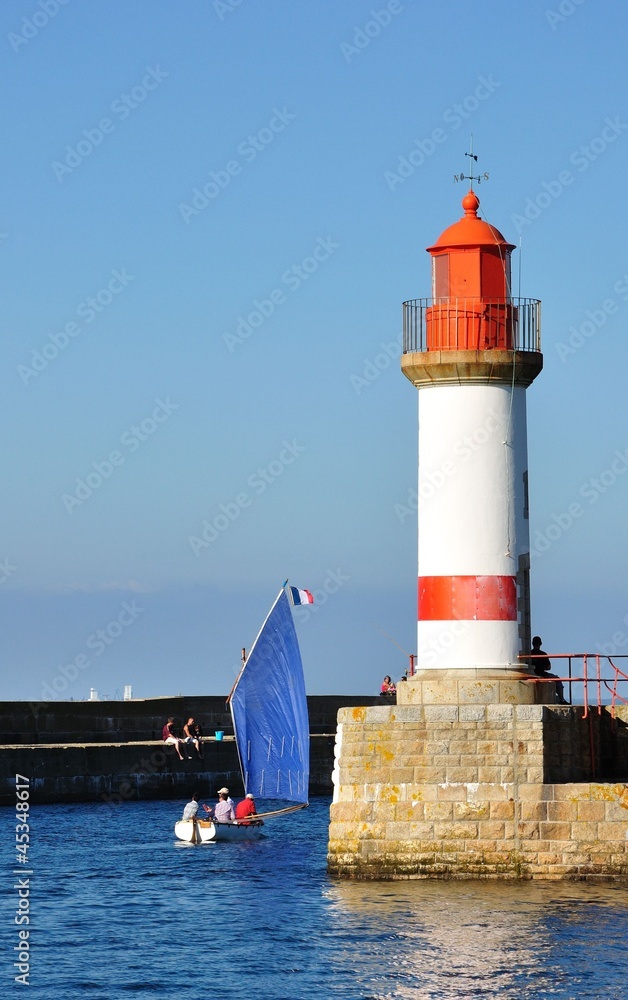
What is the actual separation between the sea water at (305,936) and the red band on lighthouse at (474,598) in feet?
12.5

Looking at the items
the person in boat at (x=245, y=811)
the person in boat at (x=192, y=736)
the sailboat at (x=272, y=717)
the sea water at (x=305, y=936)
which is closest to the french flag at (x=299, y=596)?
the sailboat at (x=272, y=717)

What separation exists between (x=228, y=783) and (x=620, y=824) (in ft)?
67.1

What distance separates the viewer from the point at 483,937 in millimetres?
21672

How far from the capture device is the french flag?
3459 cm

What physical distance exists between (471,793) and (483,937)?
116 inches

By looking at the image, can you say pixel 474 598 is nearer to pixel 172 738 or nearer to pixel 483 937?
pixel 483 937

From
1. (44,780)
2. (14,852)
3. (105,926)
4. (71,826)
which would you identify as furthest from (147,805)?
(105,926)

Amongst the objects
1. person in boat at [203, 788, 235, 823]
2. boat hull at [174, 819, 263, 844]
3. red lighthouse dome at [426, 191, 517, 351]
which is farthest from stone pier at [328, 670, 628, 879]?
person in boat at [203, 788, 235, 823]

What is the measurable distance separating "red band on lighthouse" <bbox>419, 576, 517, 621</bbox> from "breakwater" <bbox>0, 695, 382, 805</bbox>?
57.2 feet

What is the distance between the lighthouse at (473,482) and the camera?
25188mm

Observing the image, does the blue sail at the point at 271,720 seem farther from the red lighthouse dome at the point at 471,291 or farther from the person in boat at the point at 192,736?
the red lighthouse dome at the point at 471,291

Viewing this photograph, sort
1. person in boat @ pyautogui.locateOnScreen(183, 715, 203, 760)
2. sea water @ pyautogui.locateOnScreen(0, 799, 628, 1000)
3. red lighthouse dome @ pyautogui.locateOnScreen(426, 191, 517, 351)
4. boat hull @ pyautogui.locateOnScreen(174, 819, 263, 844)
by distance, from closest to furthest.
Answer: sea water @ pyautogui.locateOnScreen(0, 799, 628, 1000) < red lighthouse dome @ pyautogui.locateOnScreen(426, 191, 517, 351) < boat hull @ pyautogui.locateOnScreen(174, 819, 263, 844) < person in boat @ pyautogui.locateOnScreen(183, 715, 203, 760)

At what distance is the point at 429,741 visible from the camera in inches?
966

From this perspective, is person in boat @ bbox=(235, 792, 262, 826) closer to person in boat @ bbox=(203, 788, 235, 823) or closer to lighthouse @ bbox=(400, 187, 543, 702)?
person in boat @ bbox=(203, 788, 235, 823)
